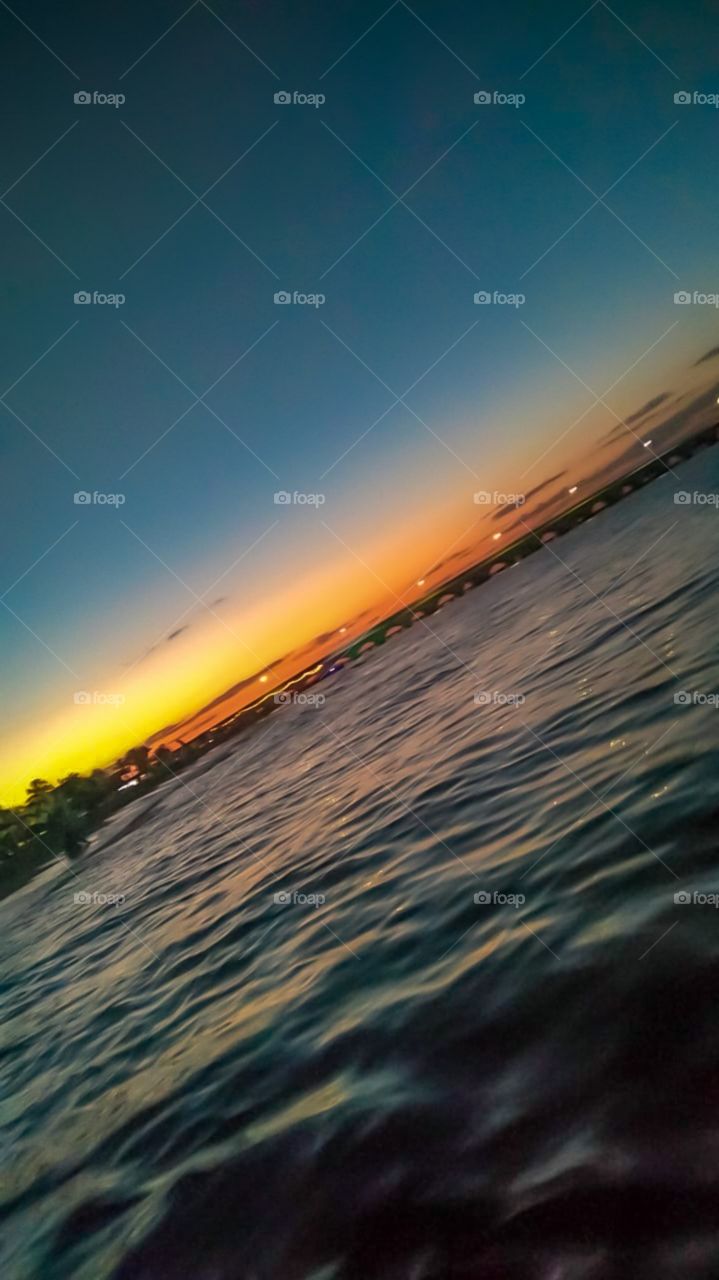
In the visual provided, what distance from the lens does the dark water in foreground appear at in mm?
2818

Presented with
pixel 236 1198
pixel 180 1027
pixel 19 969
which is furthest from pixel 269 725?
pixel 236 1198

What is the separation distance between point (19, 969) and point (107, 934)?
2377 millimetres

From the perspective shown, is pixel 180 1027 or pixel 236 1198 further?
pixel 180 1027

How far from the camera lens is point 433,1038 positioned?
158 inches

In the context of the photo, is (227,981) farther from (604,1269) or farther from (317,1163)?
(604,1269)

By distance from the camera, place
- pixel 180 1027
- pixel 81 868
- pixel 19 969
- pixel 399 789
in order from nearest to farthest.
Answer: pixel 180 1027
pixel 399 789
pixel 19 969
pixel 81 868

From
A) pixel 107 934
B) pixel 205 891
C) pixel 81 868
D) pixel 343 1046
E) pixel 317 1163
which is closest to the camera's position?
pixel 317 1163

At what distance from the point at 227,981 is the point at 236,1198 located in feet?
9.95

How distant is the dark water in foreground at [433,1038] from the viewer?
282 centimetres

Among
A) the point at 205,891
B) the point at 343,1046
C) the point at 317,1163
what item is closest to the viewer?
the point at 317,1163

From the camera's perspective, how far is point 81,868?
23297 mm

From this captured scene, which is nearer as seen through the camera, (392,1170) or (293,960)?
(392,1170)

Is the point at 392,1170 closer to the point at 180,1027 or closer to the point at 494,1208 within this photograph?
the point at 494,1208

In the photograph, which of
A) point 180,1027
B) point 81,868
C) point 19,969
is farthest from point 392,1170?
point 81,868
